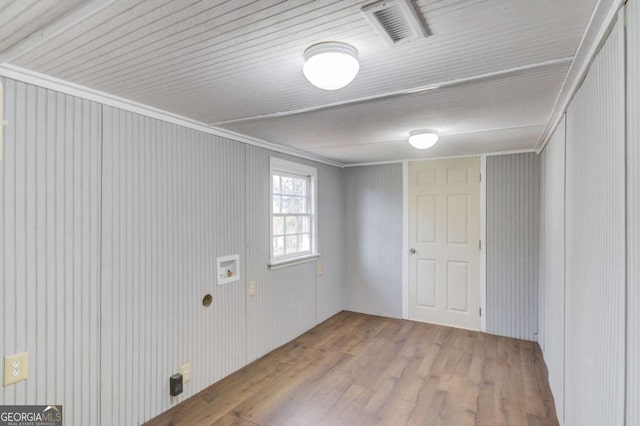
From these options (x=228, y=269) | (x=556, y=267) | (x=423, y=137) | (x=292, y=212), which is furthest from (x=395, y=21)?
(x=292, y=212)

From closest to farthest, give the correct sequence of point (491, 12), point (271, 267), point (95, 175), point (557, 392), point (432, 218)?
point (491, 12), point (95, 175), point (557, 392), point (271, 267), point (432, 218)

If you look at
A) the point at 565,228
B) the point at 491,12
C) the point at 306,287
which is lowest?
the point at 306,287

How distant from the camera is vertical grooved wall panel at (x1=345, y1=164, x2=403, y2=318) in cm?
458

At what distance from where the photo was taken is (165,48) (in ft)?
4.71

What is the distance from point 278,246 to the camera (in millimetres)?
3719

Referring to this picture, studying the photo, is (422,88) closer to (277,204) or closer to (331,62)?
(331,62)

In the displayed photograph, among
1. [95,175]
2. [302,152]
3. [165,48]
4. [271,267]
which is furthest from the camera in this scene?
[302,152]

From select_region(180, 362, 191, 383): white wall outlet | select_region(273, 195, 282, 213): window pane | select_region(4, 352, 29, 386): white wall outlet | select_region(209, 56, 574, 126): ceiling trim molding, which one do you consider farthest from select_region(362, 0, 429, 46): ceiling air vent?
select_region(180, 362, 191, 383): white wall outlet

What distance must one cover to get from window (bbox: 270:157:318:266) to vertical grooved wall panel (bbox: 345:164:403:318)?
869 mm

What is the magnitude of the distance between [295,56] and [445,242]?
136 inches

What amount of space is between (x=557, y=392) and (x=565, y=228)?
129 centimetres

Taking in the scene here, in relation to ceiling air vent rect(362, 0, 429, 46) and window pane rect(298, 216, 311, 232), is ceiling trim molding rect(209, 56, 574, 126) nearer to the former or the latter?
ceiling air vent rect(362, 0, 429, 46)

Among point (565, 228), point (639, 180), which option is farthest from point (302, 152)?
point (639, 180)

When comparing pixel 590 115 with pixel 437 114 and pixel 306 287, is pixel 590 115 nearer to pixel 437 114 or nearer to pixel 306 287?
pixel 437 114
